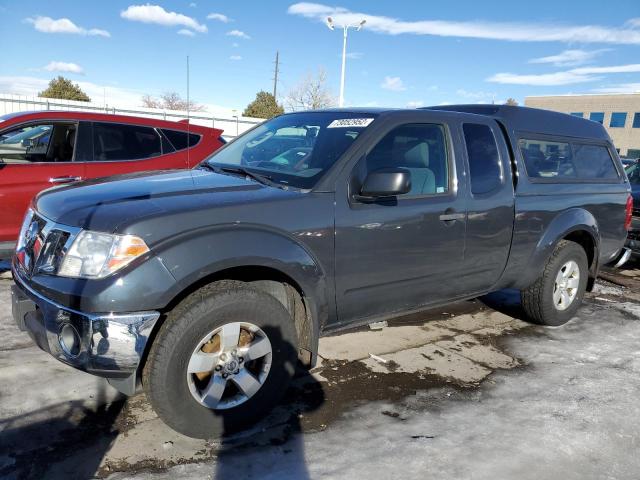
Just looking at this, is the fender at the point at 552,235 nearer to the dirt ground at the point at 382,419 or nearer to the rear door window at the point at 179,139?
the dirt ground at the point at 382,419

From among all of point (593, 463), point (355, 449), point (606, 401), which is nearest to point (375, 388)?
point (355, 449)

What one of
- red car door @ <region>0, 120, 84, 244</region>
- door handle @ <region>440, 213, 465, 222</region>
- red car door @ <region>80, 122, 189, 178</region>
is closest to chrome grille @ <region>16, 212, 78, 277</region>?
door handle @ <region>440, 213, 465, 222</region>

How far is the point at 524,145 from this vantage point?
4398 millimetres

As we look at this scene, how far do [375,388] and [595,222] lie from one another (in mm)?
2813

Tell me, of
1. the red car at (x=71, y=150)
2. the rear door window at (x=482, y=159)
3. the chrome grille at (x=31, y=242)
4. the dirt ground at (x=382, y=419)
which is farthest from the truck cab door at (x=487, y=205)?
the red car at (x=71, y=150)

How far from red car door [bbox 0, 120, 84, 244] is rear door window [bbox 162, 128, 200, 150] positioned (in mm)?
1058

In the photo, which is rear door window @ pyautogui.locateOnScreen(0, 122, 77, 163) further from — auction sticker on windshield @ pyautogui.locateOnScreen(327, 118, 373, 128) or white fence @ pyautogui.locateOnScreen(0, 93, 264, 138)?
white fence @ pyautogui.locateOnScreen(0, 93, 264, 138)

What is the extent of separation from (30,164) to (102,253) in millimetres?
3545

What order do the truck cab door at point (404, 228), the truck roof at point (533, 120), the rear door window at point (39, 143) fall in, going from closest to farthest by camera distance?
1. the truck cab door at point (404, 228)
2. the truck roof at point (533, 120)
3. the rear door window at point (39, 143)

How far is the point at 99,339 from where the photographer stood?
2.44m

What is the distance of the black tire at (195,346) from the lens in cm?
257

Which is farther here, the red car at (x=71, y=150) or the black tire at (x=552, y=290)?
the red car at (x=71, y=150)

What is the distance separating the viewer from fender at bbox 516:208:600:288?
4.44 m

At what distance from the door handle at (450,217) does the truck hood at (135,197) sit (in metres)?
1.24
